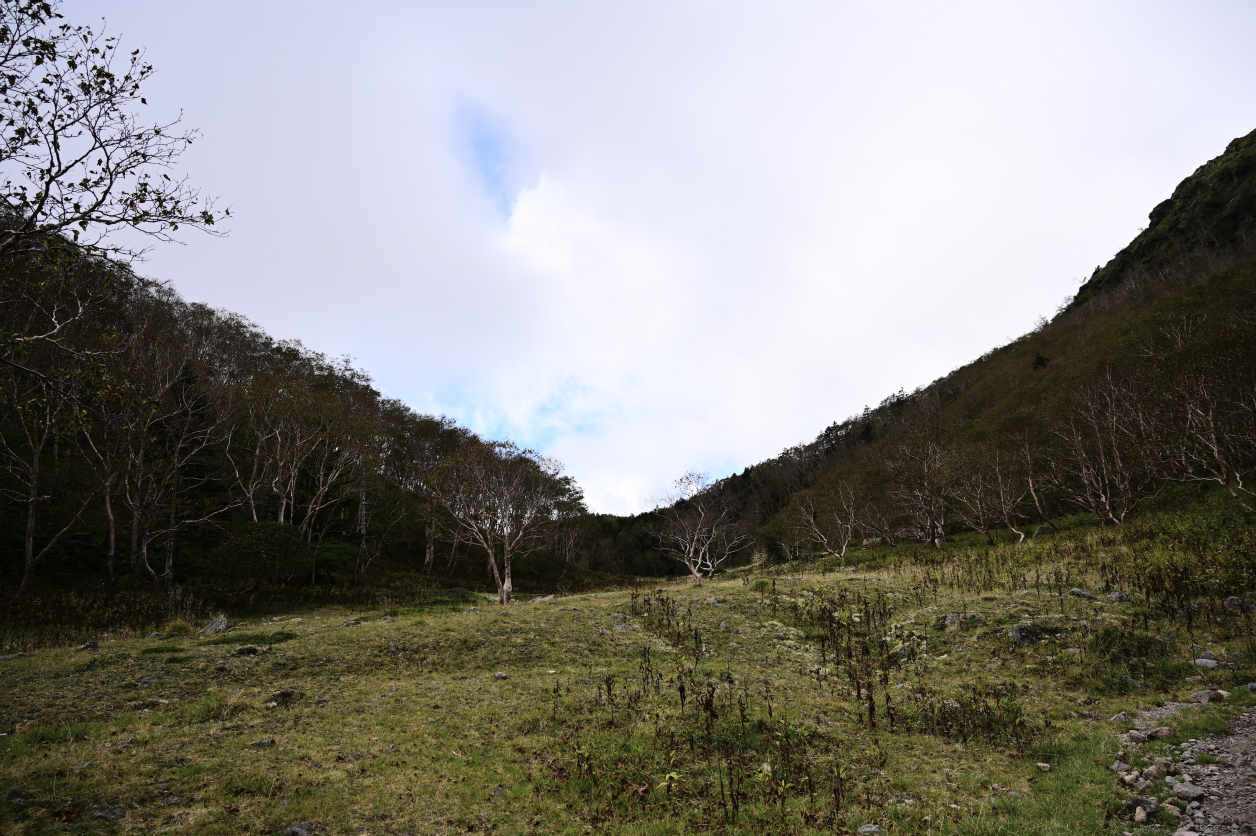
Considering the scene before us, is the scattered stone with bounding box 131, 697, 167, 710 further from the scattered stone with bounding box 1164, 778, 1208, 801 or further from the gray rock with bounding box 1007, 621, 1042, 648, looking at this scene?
the gray rock with bounding box 1007, 621, 1042, 648

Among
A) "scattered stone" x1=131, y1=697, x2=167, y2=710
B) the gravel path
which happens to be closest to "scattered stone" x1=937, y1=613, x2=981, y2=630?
the gravel path

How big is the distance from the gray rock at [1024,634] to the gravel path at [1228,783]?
5282 mm

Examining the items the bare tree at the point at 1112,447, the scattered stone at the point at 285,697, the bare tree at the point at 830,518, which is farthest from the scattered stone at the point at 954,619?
the bare tree at the point at 830,518

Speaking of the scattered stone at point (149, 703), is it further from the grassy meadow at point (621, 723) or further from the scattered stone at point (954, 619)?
the scattered stone at point (954, 619)

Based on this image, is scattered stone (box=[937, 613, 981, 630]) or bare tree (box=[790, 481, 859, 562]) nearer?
scattered stone (box=[937, 613, 981, 630])

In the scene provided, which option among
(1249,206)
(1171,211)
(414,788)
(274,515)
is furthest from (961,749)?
(1171,211)

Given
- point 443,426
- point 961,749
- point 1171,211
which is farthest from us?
point 1171,211

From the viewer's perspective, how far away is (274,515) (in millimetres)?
47531

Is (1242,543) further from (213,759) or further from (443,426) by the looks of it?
(443,426)

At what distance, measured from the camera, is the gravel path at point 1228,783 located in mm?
6180

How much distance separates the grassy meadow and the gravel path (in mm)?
498

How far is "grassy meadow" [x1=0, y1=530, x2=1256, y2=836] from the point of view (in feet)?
24.3

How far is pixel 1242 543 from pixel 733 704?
816 inches

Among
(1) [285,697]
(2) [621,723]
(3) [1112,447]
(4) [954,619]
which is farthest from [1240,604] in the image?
(3) [1112,447]
